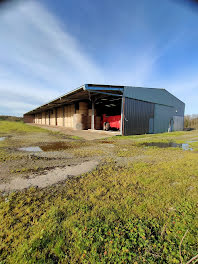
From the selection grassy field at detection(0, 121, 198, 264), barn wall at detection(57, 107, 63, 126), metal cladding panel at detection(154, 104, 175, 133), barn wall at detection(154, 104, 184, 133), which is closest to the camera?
grassy field at detection(0, 121, 198, 264)

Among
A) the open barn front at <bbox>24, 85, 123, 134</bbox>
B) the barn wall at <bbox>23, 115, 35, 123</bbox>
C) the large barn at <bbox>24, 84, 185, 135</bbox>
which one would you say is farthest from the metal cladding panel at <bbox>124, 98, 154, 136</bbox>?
the barn wall at <bbox>23, 115, 35, 123</bbox>

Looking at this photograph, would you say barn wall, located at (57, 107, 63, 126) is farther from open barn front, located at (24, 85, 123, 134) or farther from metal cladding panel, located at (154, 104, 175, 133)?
metal cladding panel, located at (154, 104, 175, 133)

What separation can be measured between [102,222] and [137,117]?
11802 mm

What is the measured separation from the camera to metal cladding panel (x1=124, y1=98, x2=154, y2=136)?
11.2 m

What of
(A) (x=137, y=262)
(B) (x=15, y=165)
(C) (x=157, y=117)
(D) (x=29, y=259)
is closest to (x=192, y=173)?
(A) (x=137, y=262)

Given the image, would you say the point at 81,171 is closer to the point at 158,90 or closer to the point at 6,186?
the point at 6,186

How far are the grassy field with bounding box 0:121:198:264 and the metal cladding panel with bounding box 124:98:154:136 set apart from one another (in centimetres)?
921

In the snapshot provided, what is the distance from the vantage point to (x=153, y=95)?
1379 cm

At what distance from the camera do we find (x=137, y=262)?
1026 mm

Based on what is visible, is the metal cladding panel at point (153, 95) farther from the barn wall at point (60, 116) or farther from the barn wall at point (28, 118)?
the barn wall at point (28, 118)

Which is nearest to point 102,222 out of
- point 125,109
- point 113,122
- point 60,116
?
point 125,109

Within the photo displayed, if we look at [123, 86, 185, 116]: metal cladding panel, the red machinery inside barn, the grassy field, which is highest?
[123, 86, 185, 116]: metal cladding panel

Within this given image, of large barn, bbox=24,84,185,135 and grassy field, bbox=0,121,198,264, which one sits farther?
large barn, bbox=24,84,185,135

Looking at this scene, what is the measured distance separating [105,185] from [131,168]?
1.14 meters
